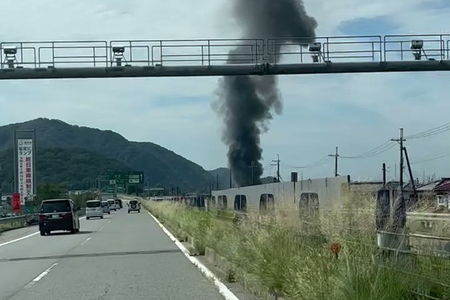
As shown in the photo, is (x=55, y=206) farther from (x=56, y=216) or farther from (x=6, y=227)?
(x=6, y=227)

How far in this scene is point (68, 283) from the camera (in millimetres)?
16609

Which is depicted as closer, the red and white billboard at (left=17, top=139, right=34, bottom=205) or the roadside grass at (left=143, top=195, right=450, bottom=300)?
the roadside grass at (left=143, top=195, right=450, bottom=300)

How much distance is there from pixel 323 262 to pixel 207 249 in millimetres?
12434

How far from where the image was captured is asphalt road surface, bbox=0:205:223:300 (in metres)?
14.6

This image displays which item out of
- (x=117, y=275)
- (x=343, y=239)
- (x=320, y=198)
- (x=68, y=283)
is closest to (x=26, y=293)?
(x=68, y=283)

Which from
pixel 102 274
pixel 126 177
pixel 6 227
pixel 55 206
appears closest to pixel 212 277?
pixel 102 274

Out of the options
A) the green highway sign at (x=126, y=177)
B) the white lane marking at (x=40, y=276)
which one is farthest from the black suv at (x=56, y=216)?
the green highway sign at (x=126, y=177)

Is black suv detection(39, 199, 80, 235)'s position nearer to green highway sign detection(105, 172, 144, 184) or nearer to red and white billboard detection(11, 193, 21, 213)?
red and white billboard detection(11, 193, 21, 213)

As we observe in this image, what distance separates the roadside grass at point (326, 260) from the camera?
8.23 metres

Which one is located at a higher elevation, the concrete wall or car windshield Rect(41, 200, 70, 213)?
the concrete wall

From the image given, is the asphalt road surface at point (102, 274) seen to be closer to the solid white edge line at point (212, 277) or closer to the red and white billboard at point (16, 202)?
the solid white edge line at point (212, 277)

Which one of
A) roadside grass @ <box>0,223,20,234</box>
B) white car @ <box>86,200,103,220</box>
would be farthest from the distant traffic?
white car @ <box>86,200,103,220</box>

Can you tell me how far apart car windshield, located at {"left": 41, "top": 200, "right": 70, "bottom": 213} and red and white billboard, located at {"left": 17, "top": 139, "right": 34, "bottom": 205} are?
79.9 feet

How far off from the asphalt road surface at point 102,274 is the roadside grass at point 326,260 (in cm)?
141
